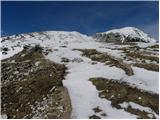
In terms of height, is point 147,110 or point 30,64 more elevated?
point 30,64

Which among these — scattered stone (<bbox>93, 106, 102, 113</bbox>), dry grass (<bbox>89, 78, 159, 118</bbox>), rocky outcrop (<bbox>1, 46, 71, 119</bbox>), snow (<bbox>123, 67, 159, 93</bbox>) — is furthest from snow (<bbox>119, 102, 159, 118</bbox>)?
rocky outcrop (<bbox>1, 46, 71, 119</bbox>)

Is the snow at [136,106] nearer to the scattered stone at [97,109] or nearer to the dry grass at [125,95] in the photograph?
the dry grass at [125,95]

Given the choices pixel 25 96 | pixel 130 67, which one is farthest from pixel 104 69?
pixel 25 96

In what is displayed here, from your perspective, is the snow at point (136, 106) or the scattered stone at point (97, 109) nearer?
the scattered stone at point (97, 109)

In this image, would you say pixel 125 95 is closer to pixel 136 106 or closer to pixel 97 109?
pixel 136 106

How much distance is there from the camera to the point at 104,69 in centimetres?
4709

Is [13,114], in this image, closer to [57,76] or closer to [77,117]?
[77,117]

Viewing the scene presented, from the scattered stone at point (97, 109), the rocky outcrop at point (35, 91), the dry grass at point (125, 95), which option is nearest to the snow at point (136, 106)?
the dry grass at point (125, 95)

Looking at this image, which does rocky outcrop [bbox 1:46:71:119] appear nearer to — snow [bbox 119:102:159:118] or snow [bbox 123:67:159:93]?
snow [bbox 119:102:159:118]

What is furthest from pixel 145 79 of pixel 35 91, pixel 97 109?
pixel 35 91

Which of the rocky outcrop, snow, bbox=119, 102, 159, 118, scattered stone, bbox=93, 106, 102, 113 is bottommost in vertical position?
snow, bbox=119, 102, 159, 118

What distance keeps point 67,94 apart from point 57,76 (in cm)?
787

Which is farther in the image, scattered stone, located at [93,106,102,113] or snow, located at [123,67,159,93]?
snow, located at [123,67,159,93]

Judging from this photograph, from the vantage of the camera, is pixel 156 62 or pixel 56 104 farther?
pixel 156 62
